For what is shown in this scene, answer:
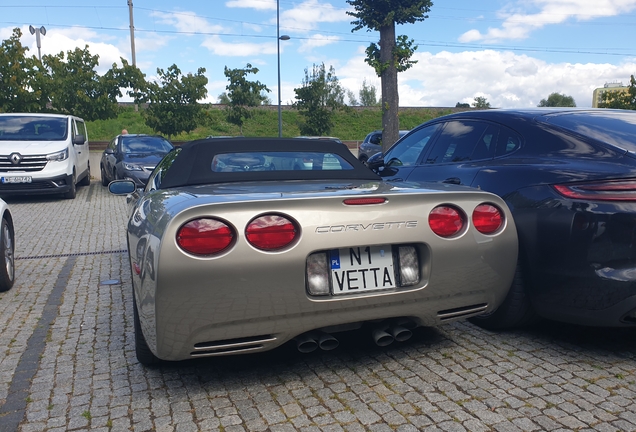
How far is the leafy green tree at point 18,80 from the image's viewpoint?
24.1 m

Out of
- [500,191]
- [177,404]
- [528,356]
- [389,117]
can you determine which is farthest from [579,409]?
[389,117]

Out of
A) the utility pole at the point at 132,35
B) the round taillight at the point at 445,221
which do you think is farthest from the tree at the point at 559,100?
the round taillight at the point at 445,221

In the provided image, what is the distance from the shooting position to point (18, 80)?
24.3 m

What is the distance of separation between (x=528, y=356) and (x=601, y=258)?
75cm

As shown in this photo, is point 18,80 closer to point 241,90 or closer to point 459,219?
point 241,90

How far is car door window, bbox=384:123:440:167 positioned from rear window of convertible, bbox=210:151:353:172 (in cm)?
114

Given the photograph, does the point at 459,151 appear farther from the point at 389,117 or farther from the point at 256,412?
the point at 389,117

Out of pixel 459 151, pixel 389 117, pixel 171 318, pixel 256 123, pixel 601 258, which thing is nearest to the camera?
pixel 171 318

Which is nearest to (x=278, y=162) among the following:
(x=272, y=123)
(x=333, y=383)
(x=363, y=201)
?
(x=363, y=201)

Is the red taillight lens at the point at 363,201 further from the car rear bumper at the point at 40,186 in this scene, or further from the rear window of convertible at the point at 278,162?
the car rear bumper at the point at 40,186

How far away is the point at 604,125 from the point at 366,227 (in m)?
2.01

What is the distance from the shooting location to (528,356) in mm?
3539

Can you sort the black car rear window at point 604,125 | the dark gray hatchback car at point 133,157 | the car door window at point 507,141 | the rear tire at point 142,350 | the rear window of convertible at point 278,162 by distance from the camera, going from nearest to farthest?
the rear tire at point 142,350
the black car rear window at point 604,125
the rear window of convertible at point 278,162
the car door window at point 507,141
the dark gray hatchback car at point 133,157

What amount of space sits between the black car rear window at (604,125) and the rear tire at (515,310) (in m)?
0.94
